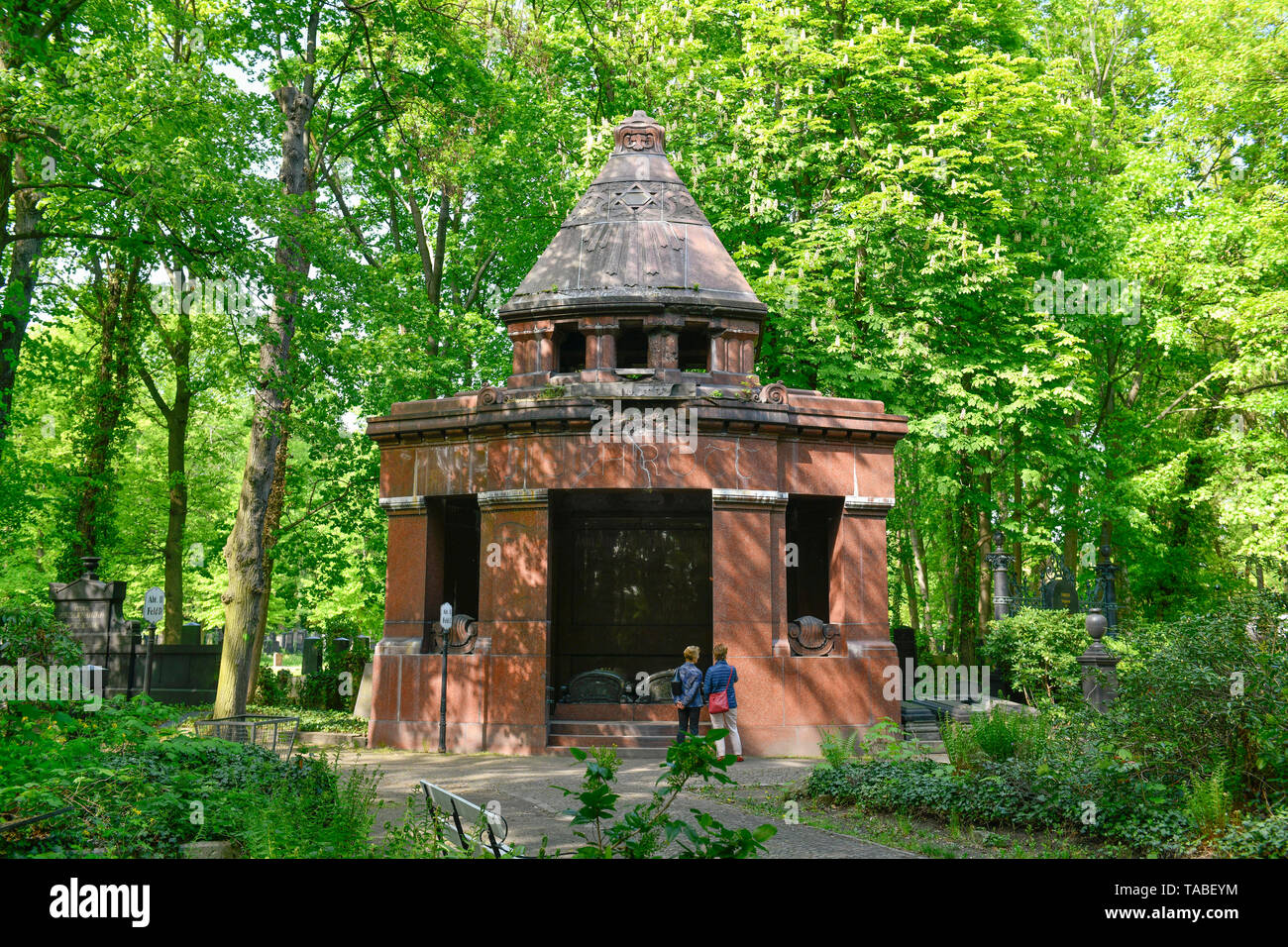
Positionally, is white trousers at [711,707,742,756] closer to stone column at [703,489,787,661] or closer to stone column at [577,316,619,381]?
stone column at [703,489,787,661]

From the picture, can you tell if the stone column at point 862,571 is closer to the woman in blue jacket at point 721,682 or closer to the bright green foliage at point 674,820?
the woman in blue jacket at point 721,682

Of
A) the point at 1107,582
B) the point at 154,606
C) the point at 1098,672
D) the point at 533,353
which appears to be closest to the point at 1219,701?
the point at 1098,672

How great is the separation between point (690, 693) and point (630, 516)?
598 centimetres

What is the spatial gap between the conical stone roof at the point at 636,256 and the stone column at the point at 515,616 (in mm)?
4018

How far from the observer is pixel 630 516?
790 inches

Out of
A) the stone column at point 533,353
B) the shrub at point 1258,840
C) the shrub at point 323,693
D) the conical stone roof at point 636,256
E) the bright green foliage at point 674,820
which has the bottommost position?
the shrub at point 323,693

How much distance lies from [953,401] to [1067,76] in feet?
40.0

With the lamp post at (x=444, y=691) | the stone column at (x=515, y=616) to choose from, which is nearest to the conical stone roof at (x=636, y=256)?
the stone column at (x=515, y=616)

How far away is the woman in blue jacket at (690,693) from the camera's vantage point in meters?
14.6

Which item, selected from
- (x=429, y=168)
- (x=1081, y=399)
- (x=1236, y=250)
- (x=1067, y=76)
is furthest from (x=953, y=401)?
(x=429, y=168)

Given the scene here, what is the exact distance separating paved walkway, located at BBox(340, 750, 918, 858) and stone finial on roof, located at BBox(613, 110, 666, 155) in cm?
1253

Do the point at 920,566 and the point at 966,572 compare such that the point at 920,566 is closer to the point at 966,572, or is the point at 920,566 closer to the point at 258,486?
the point at 966,572

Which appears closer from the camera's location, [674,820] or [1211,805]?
A: [674,820]

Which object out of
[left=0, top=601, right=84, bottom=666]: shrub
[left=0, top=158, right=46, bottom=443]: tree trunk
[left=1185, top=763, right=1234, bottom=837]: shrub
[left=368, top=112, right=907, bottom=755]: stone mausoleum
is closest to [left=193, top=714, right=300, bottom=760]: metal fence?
[left=0, top=601, right=84, bottom=666]: shrub
